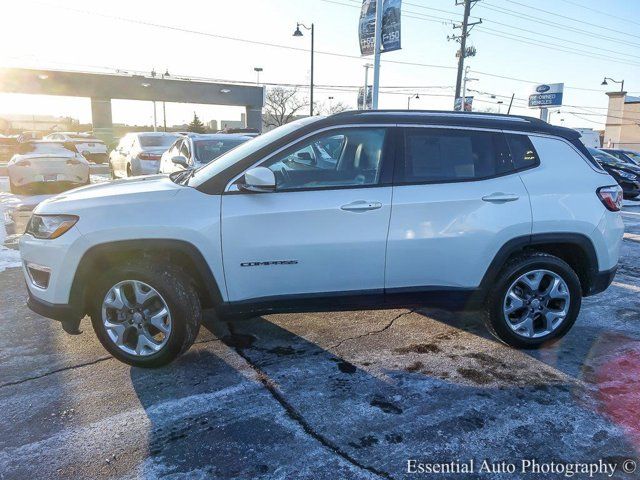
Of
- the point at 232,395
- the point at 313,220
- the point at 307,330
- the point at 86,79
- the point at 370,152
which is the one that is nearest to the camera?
the point at 232,395

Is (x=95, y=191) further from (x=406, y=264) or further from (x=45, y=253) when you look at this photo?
(x=406, y=264)

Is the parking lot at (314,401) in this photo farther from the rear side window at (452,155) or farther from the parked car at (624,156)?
the parked car at (624,156)

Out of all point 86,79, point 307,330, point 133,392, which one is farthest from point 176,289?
point 86,79

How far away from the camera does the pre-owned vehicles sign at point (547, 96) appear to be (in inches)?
1474

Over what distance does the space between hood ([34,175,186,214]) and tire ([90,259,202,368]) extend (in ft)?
1.47

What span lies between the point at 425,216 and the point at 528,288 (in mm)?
1096

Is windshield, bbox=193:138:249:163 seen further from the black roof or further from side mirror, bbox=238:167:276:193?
side mirror, bbox=238:167:276:193

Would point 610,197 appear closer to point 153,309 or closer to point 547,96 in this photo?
point 153,309

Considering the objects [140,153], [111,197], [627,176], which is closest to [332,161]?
[111,197]

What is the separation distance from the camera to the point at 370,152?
140 inches

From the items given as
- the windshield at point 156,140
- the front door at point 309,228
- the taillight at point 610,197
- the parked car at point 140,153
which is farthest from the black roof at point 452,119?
the windshield at point 156,140

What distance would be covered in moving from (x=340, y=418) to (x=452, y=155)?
2.11 meters

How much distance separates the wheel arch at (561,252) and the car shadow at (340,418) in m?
0.87

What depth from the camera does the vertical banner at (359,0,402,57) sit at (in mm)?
13617
